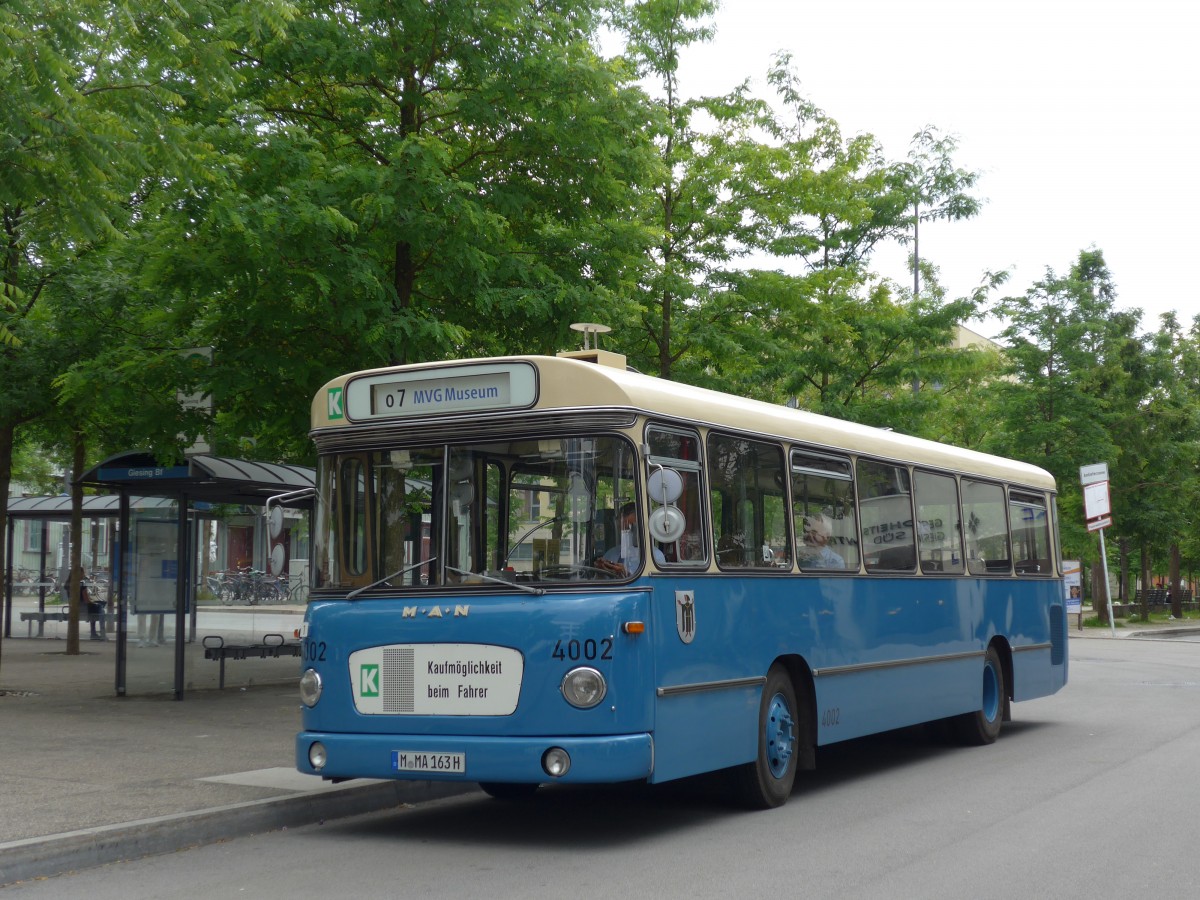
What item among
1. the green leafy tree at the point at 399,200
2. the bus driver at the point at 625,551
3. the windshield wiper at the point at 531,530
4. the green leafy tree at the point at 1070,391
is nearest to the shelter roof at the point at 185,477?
the green leafy tree at the point at 399,200

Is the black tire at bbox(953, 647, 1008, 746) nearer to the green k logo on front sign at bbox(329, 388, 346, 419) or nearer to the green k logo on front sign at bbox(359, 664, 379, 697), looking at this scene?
the green k logo on front sign at bbox(359, 664, 379, 697)

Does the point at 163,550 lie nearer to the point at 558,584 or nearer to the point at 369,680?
the point at 369,680

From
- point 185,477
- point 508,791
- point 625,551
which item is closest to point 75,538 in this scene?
point 185,477

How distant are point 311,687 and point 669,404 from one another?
2.86m

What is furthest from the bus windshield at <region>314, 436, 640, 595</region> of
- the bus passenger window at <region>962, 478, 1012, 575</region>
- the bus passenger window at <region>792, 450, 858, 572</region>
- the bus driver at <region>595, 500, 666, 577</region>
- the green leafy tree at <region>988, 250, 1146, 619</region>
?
the green leafy tree at <region>988, 250, 1146, 619</region>

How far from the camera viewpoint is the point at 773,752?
9.91 metres

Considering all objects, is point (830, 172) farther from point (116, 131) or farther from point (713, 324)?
point (116, 131)

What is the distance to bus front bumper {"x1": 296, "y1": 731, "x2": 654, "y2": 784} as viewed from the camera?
811 cm

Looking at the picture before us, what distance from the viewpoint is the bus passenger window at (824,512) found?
1061 cm

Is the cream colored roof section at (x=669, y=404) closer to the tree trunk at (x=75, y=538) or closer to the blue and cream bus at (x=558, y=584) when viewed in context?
the blue and cream bus at (x=558, y=584)

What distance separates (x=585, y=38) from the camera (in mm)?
15328

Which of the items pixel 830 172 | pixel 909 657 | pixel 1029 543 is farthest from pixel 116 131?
pixel 830 172

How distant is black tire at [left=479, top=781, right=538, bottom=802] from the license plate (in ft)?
6.01

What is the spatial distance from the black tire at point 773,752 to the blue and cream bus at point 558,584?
2 cm
